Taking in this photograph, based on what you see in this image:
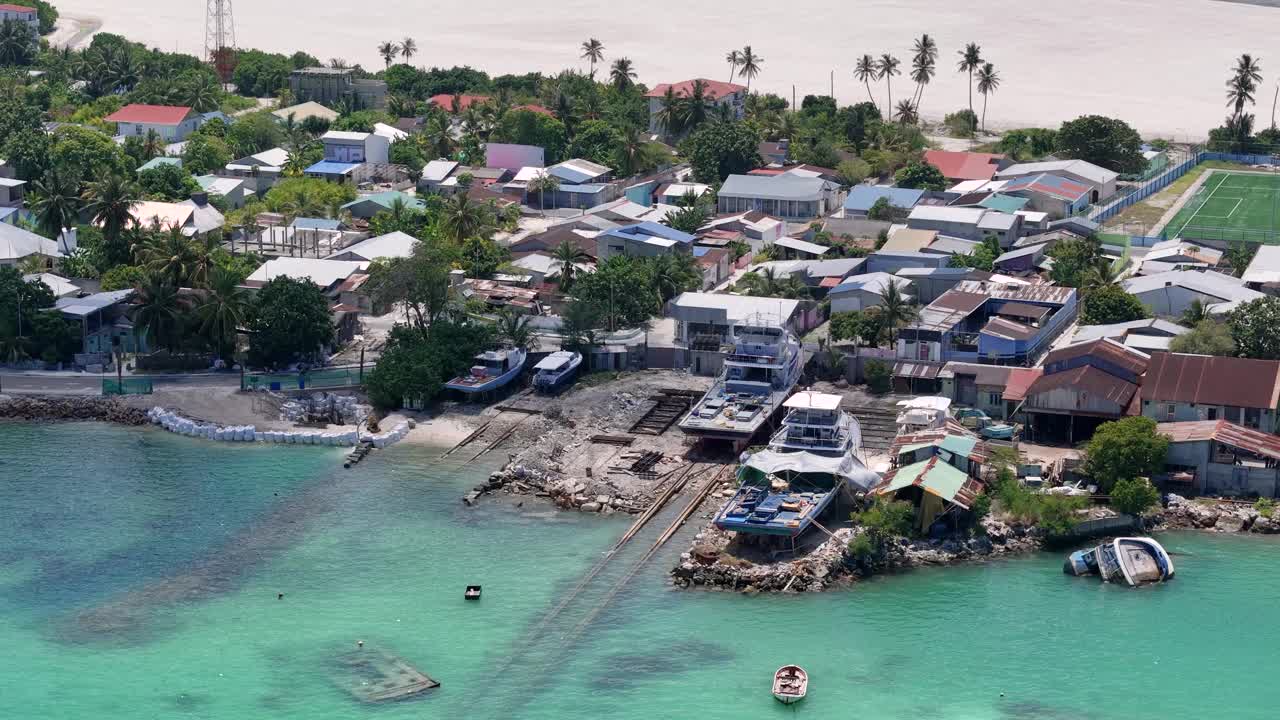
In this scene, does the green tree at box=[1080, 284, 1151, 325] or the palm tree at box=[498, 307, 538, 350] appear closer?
the palm tree at box=[498, 307, 538, 350]

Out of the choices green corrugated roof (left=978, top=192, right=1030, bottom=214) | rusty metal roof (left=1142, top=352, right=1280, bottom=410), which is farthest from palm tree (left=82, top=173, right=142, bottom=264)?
rusty metal roof (left=1142, top=352, right=1280, bottom=410)

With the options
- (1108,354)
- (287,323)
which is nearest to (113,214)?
(287,323)

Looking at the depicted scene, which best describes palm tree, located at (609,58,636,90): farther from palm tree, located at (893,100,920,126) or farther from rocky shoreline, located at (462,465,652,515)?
rocky shoreline, located at (462,465,652,515)

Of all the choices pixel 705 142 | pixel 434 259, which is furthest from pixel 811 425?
pixel 705 142

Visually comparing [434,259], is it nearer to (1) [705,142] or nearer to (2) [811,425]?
(2) [811,425]

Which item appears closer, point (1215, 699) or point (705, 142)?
point (1215, 699)

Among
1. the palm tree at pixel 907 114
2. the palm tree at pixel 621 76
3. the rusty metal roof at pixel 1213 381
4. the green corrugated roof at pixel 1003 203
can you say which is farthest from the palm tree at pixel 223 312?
the palm tree at pixel 621 76
